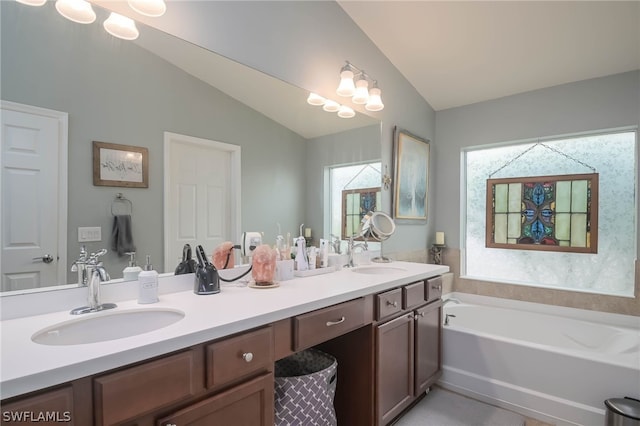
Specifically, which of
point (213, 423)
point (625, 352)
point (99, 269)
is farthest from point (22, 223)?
point (625, 352)

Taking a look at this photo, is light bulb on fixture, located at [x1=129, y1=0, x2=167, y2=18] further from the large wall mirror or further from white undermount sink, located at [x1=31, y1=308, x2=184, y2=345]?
white undermount sink, located at [x1=31, y1=308, x2=184, y2=345]

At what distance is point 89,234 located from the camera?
50.8 inches

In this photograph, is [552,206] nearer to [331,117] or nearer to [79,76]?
[331,117]

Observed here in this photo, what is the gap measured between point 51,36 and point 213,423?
146 centimetres

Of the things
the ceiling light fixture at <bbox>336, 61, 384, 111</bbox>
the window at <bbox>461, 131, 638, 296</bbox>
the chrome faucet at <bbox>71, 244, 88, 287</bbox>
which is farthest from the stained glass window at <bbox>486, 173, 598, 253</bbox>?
the chrome faucet at <bbox>71, 244, 88, 287</bbox>

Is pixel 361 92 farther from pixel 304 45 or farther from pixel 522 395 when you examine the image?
pixel 522 395

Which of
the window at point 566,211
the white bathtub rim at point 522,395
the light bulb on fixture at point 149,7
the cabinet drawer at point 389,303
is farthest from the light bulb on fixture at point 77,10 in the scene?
the window at point 566,211

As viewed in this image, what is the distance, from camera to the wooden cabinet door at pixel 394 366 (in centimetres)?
175

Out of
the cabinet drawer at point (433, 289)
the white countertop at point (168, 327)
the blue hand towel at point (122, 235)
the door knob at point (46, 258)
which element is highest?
the blue hand towel at point (122, 235)

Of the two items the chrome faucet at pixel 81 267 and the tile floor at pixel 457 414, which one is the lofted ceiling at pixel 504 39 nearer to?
the chrome faucet at pixel 81 267

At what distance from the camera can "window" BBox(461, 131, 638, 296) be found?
2625 mm

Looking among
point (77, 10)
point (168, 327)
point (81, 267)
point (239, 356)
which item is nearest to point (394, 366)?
point (239, 356)

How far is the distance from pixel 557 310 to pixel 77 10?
3.72 metres

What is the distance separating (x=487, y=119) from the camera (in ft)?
10.6
